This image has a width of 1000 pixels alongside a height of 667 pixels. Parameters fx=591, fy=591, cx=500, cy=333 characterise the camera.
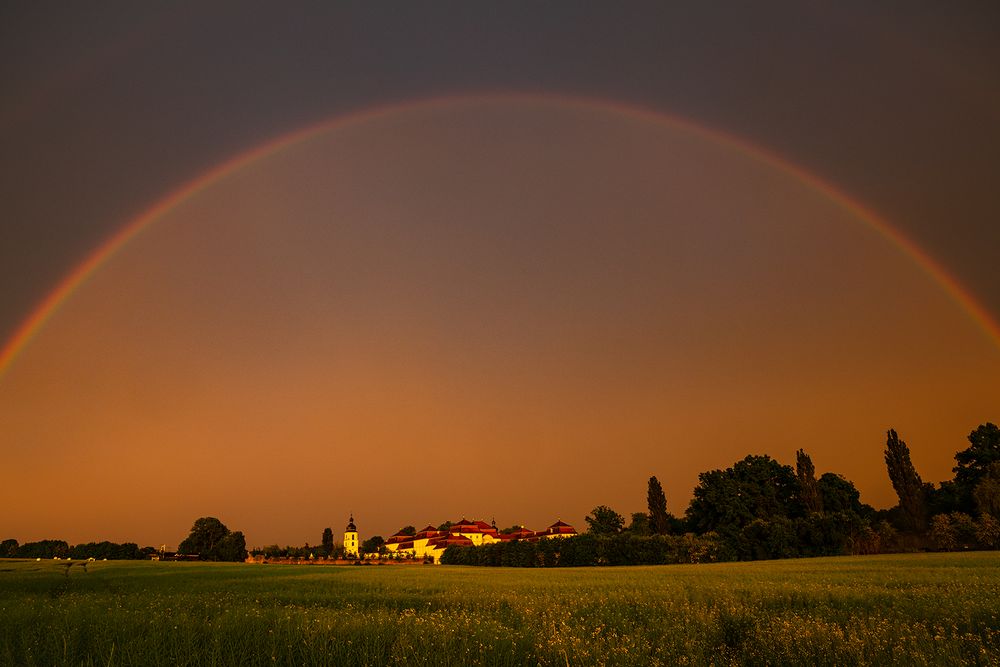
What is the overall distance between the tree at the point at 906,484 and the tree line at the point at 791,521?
147 mm

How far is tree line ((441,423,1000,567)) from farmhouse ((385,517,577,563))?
2125 inches

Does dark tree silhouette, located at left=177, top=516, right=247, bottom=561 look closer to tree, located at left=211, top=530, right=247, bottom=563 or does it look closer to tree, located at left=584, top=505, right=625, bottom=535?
tree, located at left=211, top=530, right=247, bottom=563

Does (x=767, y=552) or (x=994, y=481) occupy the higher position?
(x=994, y=481)

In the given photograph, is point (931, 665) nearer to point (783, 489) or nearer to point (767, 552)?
point (767, 552)

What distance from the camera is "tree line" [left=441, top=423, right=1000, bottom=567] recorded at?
2790 inches

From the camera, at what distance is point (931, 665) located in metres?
6.95

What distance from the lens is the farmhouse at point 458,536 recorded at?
160 meters

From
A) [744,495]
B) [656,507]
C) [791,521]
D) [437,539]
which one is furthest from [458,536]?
[791,521]

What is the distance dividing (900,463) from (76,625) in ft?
367

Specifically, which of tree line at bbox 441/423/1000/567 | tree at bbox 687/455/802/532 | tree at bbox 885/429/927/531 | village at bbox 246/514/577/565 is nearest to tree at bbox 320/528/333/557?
village at bbox 246/514/577/565

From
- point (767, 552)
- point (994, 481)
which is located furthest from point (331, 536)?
point (994, 481)

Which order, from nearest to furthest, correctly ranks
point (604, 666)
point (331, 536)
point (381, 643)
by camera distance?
1. point (604, 666)
2. point (381, 643)
3. point (331, 536)

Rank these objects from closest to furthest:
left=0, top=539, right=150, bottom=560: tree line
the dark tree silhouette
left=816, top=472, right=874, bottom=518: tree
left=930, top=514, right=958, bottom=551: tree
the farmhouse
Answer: left=930, top=514, right=958, bottom=551: tree, left=816, top=472, right=874, bottom=518: tree, left=0, top=539, right=150, bottom=560: tree line, the dark tree silhouette, the farmhouse

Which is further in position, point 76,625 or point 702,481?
point 702,481
